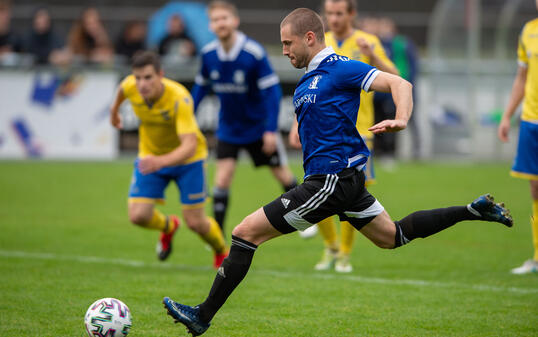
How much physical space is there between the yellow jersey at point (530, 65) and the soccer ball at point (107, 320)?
4.45m

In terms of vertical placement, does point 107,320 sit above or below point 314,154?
below

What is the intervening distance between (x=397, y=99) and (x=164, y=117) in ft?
10.4

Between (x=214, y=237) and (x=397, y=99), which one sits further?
(x=214, y=237)

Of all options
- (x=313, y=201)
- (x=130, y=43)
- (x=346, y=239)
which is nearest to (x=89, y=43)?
(x=130, y=43)

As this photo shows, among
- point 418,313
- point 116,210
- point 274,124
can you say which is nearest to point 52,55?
point 116,210

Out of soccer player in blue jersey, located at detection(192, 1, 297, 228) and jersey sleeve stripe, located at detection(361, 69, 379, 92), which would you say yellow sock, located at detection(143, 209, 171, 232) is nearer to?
soccer player in blue jersey, located at detection(192, 1, 297, 228)

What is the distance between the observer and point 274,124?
8547 mm

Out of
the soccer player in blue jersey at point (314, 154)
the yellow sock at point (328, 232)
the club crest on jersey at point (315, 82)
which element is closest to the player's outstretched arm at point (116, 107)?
the yellow sock at point (328, 232)

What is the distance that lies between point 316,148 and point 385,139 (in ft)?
43.4

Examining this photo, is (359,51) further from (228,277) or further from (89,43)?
(89,43)

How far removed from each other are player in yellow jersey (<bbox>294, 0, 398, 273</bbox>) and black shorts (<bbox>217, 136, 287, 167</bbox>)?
114cm

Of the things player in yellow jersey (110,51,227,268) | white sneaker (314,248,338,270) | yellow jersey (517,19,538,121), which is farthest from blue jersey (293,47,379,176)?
yellow jersey (517,19,538,121)

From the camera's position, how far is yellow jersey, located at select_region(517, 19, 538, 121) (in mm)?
7410

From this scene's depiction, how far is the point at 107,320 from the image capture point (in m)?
4.93
